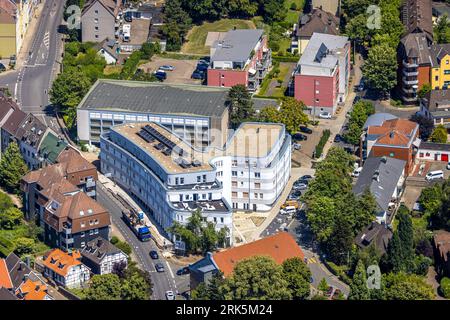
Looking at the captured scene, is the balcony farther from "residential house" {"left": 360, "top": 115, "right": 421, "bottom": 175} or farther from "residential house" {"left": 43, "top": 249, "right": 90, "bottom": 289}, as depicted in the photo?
"residential house" {"left": 43, "top": 249, "right": 90, "bottom": 289}

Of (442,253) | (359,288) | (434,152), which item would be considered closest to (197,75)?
(434,152)

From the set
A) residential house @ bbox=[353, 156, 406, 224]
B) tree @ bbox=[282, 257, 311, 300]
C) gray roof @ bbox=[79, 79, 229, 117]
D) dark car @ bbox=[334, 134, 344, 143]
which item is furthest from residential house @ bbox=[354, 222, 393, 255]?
gray roof @ bbox=[79, 79, 229, 117]

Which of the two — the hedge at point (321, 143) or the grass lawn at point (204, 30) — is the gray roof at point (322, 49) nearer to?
the hedge at point (321, 143)

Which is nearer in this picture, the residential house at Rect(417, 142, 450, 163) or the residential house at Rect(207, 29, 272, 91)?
the residential house at Rect(417, 142, 450, 163)

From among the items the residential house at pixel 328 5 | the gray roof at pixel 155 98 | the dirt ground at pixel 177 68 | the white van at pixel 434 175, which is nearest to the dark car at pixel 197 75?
the dirt ground at pixel 177 68

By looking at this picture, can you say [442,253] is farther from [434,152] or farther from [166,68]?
[166,68]
